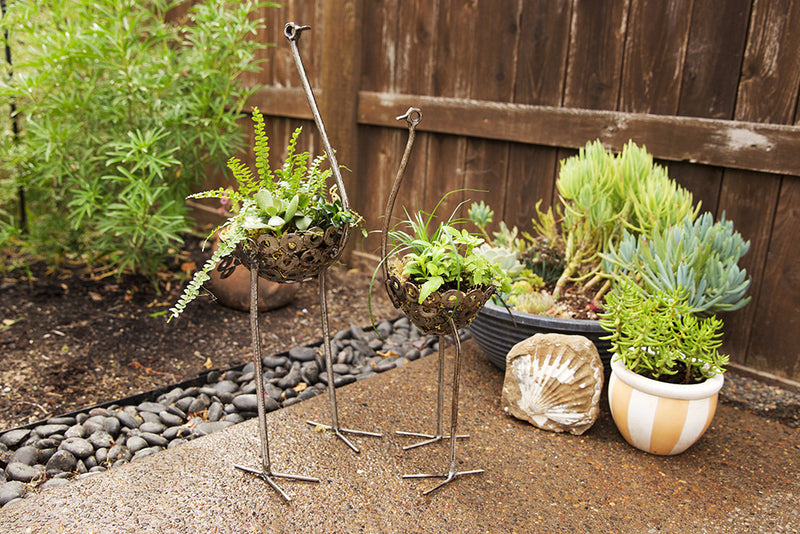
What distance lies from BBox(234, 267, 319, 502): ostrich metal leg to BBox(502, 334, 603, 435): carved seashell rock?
80cm

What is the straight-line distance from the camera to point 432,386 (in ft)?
8.24

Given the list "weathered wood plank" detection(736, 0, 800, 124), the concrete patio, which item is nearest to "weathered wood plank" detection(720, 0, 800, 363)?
"weathered wood plank" detection(736, 0, 800, 124)

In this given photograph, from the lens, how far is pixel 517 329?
236cm

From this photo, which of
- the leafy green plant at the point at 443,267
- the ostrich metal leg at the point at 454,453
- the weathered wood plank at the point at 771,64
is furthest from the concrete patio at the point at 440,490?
the weathered wood plank at the point at 771,64

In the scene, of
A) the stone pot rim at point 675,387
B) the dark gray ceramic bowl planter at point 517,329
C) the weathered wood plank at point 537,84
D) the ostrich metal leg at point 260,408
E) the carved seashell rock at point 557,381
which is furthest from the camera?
the weathered wood plank at point 537,84

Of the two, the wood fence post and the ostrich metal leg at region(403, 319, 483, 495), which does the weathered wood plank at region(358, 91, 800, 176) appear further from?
the ostrich metal leg at region(403, 319, 483, 495)

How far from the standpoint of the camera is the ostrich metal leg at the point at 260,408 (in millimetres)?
1778

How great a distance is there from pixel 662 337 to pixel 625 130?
3.70ft

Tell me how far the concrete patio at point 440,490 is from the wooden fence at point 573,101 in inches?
33.8

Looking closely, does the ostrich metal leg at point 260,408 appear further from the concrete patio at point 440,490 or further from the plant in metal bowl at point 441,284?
the plant in metal bowl at point 441,284

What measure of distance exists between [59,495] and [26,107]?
216 cm

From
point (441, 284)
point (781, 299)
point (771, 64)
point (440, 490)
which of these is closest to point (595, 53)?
point (771, 64)

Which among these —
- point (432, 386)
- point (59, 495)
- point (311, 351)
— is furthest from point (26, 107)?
point (432, 386)

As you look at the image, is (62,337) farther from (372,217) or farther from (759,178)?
(759,178)
